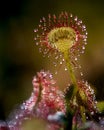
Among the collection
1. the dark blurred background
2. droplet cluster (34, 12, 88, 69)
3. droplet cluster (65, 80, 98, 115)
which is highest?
the dark blurred background

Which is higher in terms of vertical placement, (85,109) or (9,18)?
(9,18)

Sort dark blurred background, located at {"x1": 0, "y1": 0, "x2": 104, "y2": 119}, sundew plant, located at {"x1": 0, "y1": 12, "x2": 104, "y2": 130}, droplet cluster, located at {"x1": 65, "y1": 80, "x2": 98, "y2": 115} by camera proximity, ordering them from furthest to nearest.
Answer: dark blurred background, located at {"x1": 0, "y1": 0, "x2": 104, "y2": 119} < droplet cluster, located at {"x1": 65, "y1": 80, "x2": 98, "y2": 115} < sundew plant, located at {"x1": 0, "y1": 12, "x2": 104, "y2": 130}

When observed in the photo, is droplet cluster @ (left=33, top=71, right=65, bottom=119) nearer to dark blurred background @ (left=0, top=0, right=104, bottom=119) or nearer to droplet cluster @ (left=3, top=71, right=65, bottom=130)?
droplet cluster @ (left=3, top=71, right=65, bottom=130)

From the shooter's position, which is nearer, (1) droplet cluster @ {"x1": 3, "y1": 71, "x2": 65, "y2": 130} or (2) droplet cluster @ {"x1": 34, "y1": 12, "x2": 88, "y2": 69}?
(1) droplet cluster @ {"x1": 3, "y1": 71, "x2": 65, "y2": 130}

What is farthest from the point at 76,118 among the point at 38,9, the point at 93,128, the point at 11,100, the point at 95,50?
the point at 38,9

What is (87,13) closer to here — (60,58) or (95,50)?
(95,50)

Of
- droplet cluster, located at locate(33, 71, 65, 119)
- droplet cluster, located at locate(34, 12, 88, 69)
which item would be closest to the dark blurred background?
droplet cluster, located at locate(34, 12, 88, 69)

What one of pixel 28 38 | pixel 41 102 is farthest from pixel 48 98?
pixel 28 38

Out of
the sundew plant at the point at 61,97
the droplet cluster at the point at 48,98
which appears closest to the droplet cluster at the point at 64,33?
the sundew plant at the point at 61,97
